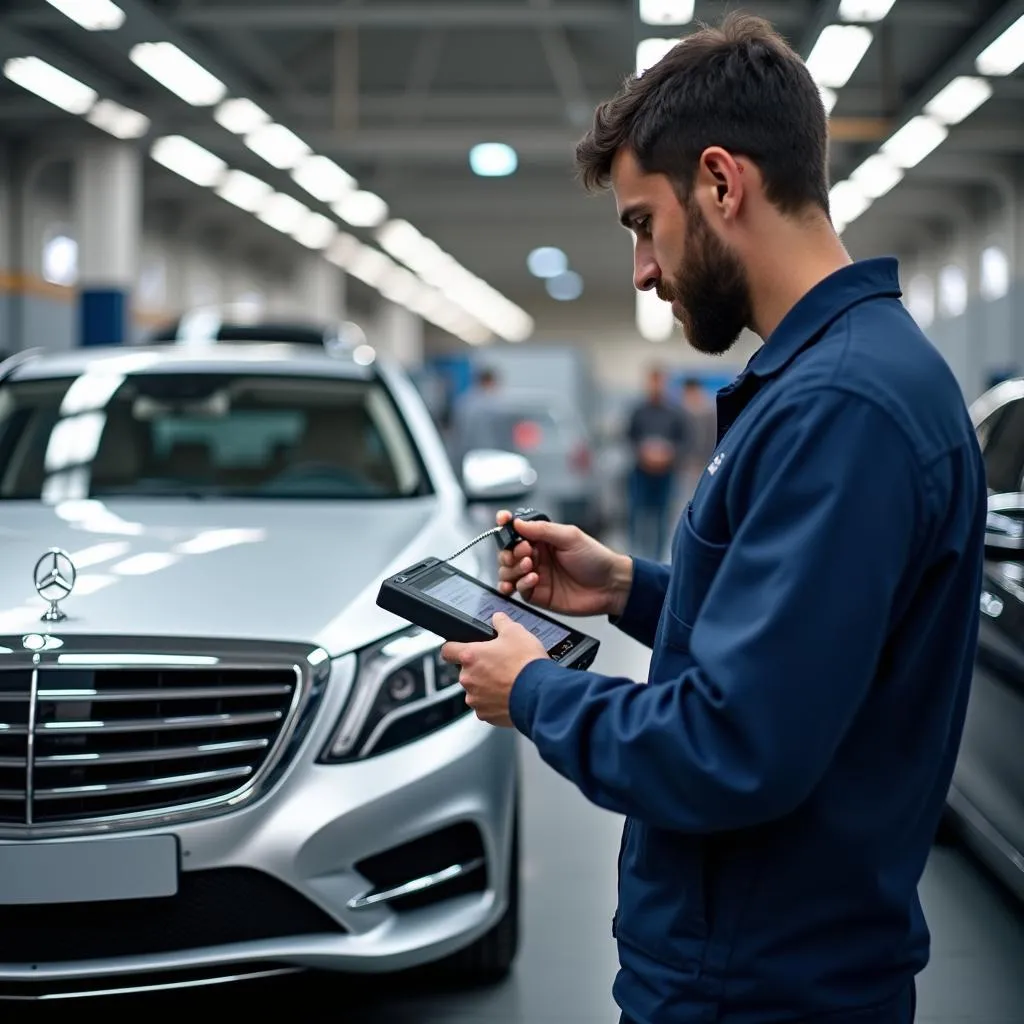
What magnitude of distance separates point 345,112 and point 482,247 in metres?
14.9

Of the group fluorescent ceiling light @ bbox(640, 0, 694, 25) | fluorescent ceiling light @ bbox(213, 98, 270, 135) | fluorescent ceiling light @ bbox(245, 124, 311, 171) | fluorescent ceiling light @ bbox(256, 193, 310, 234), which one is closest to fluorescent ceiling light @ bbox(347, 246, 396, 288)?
fluorescent ceiling light @ bbox(256, 193, 310, 234)

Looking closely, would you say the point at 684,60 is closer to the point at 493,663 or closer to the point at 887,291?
the point at 887,291

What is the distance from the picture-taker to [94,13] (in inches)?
416

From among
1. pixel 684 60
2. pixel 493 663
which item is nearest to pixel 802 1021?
pixel 493 663

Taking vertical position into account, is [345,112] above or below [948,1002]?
above

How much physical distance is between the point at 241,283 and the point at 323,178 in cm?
1229

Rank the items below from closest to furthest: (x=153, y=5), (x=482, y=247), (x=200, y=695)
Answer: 1. (x=200, y=695)
2. (x=153, y=5)
3. (x=482, y=247)

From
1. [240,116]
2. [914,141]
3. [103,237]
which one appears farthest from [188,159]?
[914,141]

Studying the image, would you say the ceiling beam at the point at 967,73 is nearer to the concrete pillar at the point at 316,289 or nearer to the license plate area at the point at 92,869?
the license plate area at the point at 92,869

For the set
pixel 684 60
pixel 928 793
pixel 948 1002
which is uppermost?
pixel 684 60

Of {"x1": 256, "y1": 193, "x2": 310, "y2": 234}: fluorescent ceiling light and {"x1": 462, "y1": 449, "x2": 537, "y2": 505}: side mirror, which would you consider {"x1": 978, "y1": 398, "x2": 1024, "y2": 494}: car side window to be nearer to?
{"x1": 462, "y1": 449, "x2": 537, "y2": 505}: side mirror

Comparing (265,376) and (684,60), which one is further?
(265,376)

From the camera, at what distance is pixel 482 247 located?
95.3ft

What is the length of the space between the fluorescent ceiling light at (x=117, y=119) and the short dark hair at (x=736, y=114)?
45.9 ft
